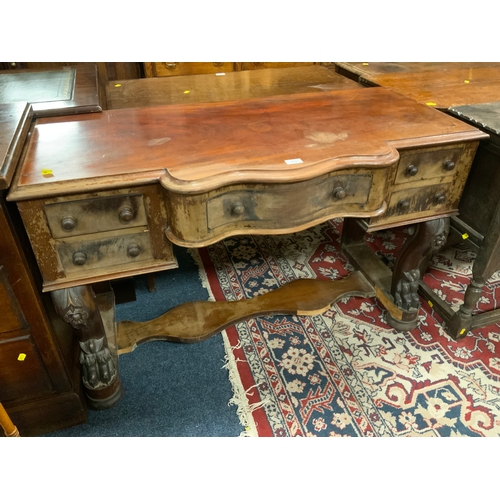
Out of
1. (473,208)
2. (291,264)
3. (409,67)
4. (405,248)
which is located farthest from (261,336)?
(409,67)

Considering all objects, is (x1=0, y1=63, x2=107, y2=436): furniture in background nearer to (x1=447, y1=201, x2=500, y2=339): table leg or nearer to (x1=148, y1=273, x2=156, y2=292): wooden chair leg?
(x1=148, y1=273, x2=156, y2=292): wooden chair leg

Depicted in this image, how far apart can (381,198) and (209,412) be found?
985mm

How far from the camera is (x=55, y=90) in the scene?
5.18 feet

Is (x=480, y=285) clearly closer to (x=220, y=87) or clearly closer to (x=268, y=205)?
(x=268, y=205)

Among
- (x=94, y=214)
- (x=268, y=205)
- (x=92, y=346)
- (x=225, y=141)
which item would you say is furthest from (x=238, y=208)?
(x=92, y=346)

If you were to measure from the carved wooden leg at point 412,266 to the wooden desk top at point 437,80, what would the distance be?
0.46 m

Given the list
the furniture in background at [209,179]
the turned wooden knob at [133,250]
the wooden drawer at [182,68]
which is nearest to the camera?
the furniture in background at [209,179]

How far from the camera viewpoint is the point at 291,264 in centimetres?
234

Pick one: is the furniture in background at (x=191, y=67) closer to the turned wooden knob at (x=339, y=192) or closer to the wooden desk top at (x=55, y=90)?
the wooden desk top at (x=55, y=90)

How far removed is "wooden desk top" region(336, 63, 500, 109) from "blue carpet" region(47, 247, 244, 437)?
131 cm

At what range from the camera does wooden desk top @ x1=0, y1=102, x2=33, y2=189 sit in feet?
3.34

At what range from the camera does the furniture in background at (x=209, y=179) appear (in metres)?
1.12

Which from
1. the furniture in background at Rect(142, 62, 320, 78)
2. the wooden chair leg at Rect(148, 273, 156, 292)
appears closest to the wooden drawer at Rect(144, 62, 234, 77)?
the furniture in background at Rect(142, 62, 320, 78)

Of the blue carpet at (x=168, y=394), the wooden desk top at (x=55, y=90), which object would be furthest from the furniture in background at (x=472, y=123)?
the wooden desk top at (x=55, y=90)
